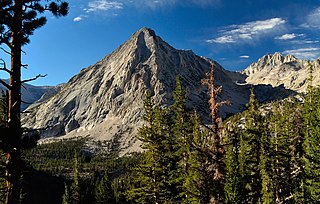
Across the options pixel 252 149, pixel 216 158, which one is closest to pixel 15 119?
pixel 216 158

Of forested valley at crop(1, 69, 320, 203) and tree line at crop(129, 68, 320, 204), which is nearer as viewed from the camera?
tree line at crop(129, 68, 320, 204)

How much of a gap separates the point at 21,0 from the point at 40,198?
11795 cm

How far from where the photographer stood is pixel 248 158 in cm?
5188

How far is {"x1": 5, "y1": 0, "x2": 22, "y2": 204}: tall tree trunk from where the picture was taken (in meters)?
10.1

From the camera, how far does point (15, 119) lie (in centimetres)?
1052

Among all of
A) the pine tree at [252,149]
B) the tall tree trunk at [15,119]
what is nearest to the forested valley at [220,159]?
the pine tree at [252,149]

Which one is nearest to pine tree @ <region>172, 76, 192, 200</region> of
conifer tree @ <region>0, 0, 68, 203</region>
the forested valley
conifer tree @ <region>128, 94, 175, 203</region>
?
the forested valley

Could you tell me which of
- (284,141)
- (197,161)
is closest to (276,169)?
(284,141)

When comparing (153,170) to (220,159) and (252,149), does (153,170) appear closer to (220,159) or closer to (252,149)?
(220,159)

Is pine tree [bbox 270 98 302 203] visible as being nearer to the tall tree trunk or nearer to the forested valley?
the forested valley

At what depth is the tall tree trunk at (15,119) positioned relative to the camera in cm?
1008

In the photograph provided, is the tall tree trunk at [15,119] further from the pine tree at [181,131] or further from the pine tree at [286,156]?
the pine tree at [286,156]

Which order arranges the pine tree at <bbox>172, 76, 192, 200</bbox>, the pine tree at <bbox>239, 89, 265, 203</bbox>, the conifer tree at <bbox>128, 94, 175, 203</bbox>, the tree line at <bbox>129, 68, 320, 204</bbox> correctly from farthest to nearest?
the pine tree at <bbox>239, 89, 265, 203</bbox>
the pine tree at <bbox>172, 76, 192, 200</bbox>
the conifer tree at <bbox>128, 94, 175, 203</bbox>
the tree line at <bbox>129, 68, 320, 204</bbox>

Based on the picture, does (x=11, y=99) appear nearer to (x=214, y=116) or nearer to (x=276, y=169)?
(x=214, y=116)
